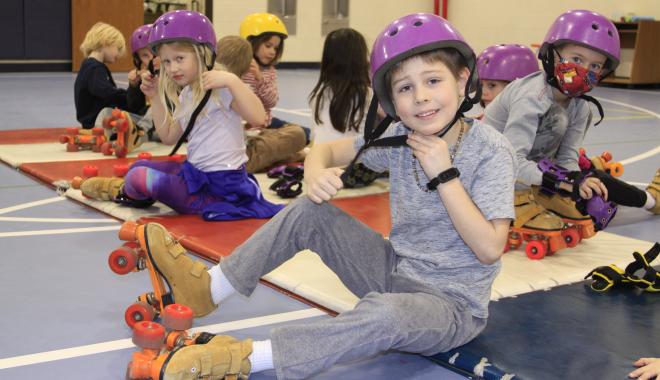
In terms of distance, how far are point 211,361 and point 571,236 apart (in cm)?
236

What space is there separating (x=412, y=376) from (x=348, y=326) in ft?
1.36

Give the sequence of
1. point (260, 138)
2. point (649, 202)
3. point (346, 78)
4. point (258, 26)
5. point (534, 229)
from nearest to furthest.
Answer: point (534, 229), point (649, 202), point (346, 78), point (260, 138), point (258, 26)

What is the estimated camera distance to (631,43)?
14648 mm

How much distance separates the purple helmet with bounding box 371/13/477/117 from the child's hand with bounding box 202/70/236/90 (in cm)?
172

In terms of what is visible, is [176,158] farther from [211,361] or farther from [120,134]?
[211,361]

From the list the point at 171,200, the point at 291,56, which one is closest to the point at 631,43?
the point at 291,56

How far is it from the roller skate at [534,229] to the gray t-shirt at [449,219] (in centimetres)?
132

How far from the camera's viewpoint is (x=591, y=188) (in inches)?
160

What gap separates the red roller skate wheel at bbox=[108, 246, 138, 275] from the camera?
2963 mm

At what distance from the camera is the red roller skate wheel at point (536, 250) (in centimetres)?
399

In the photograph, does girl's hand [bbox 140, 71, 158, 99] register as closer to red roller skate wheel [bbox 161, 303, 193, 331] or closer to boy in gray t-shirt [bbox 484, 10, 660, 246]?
boy in gray t-shirt [bbox 484, 10, 660, 246]

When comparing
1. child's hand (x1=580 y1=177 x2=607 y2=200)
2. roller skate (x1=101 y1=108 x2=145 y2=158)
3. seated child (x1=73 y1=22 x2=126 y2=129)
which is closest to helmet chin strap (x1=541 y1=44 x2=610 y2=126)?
child's hand (x1=580 y1=177 x2=607 y2=200)

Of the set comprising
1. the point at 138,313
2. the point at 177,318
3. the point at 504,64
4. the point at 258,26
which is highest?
the point at 258,26

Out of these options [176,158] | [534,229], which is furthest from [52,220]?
[534,229]
